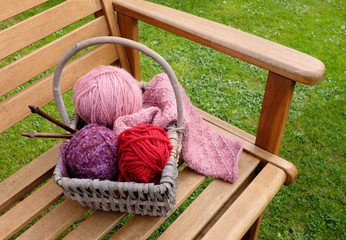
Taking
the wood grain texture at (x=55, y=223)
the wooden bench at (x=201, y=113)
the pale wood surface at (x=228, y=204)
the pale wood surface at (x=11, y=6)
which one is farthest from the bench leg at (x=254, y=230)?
the pale wood surface at (x=11, y=6)

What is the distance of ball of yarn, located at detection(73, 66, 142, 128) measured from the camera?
0.90 meters

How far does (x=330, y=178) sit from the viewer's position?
5.43 ft

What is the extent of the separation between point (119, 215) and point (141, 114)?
0.26 meters

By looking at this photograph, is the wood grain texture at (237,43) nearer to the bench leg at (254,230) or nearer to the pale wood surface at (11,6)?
the pale wood surface at (11,6)

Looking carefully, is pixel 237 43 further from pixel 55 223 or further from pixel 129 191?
pixel 55 223

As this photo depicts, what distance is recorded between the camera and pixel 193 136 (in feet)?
3.45

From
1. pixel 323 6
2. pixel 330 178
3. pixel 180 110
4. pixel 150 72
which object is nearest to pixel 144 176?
pixel 180 110

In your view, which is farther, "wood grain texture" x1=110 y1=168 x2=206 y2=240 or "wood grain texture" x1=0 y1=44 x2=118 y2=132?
"wood grain texture" x1=0 y1=44 x2=118 y2=132

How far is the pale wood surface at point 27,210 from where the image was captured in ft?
2.96

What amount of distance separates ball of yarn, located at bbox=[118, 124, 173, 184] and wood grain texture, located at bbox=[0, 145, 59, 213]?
324mm

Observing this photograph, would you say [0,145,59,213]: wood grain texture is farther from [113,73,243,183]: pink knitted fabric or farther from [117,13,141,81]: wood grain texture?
[117,13,141,81]: wood grain texture

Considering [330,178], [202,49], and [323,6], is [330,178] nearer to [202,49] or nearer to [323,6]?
[202,49]

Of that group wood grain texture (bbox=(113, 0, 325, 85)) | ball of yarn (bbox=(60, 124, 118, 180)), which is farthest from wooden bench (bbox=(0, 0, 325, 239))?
ball of yarn (bbox=(60, 124, 118, 180))

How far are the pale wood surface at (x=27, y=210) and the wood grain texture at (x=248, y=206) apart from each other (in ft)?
1.42
